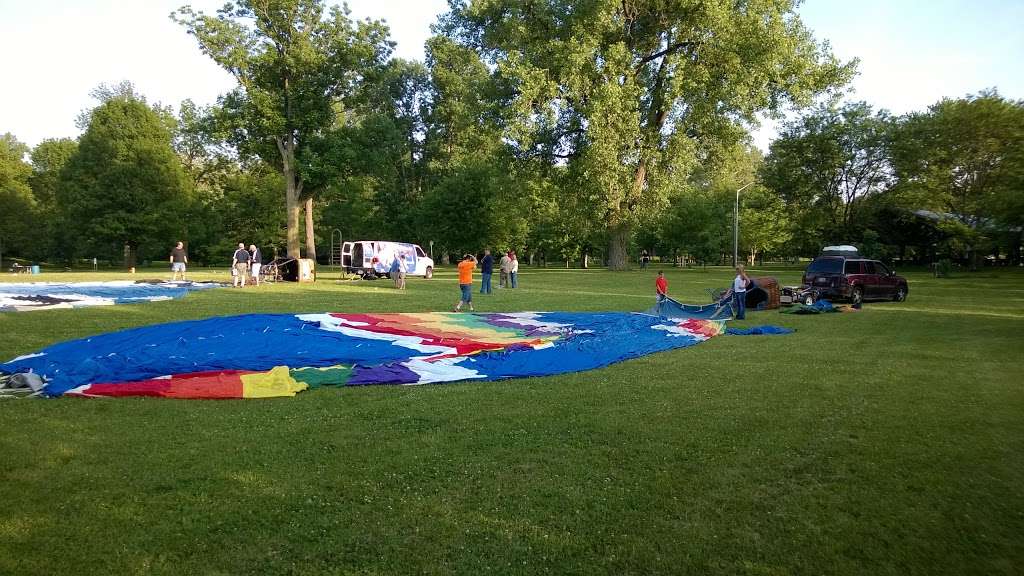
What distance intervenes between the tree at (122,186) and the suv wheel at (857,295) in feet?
170

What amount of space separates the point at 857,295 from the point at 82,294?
25595 millimetres

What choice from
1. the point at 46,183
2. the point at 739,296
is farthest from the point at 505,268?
the point at 46,183

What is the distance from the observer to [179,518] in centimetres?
394

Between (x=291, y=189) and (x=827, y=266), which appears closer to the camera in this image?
(x=827, y=266)

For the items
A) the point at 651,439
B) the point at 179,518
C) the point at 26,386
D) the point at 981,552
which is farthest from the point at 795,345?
the point at 26,386

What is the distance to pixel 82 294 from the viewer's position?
19359mm

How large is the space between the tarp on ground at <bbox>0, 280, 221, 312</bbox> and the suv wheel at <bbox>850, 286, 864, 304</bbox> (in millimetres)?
22584

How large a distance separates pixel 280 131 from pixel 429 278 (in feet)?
44.9

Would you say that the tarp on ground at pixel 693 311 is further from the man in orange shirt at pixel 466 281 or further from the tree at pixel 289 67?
the tree at pixel 289 67

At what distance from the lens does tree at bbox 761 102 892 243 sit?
50281 millimetres

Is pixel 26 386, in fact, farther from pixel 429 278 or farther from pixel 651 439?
pixel 429 278

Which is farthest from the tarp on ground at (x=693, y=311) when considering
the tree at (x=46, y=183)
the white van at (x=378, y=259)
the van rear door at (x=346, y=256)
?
the tree at (x=46, y=183)

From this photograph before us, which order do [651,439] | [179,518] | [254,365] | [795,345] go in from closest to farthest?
[179,518] → [651,439] → [254,365] → [795,345]

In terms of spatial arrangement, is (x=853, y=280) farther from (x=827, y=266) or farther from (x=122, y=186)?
(x=122, y=186)
